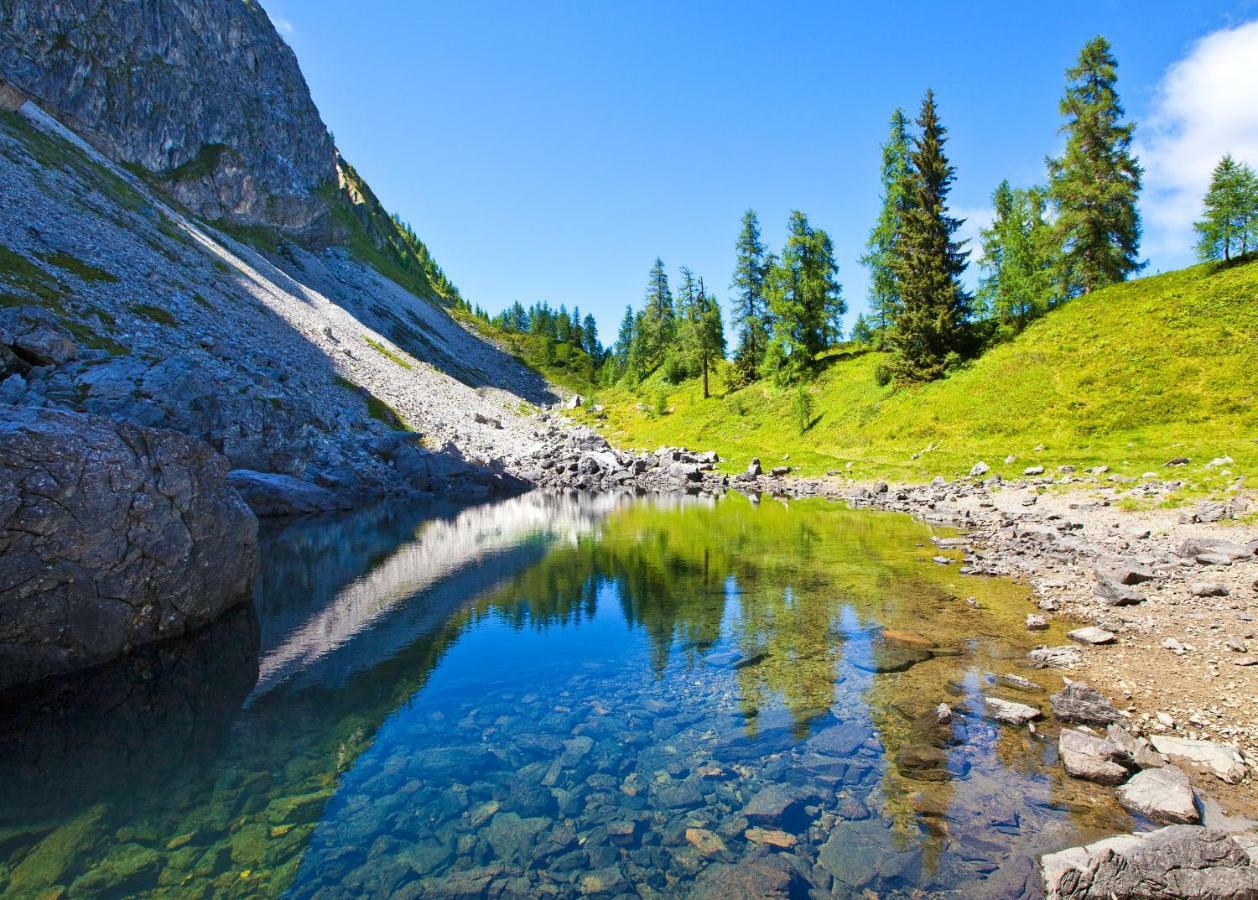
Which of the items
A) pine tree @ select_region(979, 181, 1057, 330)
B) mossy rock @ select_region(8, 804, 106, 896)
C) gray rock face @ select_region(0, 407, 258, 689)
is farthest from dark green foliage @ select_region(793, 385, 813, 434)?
mossy rock @ select_region(8, 804, 106, 896)

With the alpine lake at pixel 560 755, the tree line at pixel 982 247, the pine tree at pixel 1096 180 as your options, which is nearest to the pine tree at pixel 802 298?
the tree line at pixel 982 247

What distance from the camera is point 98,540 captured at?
47.1ft

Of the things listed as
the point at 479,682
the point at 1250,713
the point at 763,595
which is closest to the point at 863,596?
the point at 763,595

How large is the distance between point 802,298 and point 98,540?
73.1 m

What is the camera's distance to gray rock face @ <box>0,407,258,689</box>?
1291 centimetres

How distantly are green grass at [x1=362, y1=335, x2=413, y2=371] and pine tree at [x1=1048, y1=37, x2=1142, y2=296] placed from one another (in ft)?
295

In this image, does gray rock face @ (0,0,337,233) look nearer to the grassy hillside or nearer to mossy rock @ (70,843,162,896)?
the grassy hillside

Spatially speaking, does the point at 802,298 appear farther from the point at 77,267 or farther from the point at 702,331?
the point at 77,267

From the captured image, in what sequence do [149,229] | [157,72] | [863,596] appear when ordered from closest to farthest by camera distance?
Result: [863,596], [149,229], [157,72]

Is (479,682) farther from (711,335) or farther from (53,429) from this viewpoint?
(711,335)

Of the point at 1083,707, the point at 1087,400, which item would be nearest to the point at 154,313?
the point at 1083,707

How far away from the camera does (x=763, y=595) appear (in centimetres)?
2111

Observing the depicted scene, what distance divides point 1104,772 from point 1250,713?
12.1 ft

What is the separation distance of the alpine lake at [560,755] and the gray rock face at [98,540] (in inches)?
34.7
